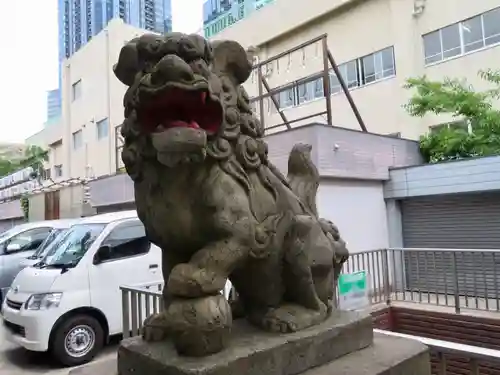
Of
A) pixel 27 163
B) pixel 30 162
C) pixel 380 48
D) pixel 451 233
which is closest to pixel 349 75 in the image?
pixel 380 48

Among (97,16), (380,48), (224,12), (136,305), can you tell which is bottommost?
(136,305)

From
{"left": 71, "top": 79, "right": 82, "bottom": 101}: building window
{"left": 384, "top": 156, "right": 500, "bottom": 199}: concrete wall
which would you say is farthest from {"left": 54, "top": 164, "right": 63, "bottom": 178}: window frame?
{"left": 384, "top": 156, "right": 500, "bottom": 199}: concrete wall

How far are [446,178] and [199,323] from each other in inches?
284

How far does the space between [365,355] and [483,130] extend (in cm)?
863

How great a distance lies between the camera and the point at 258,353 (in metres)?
1.77

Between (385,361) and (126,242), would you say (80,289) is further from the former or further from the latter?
(385,361)

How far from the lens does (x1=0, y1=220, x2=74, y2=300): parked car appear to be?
336 inches

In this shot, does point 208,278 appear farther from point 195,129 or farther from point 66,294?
point 66,294

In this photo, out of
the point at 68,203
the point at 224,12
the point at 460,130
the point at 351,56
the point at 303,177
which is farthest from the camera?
the point at 224,12

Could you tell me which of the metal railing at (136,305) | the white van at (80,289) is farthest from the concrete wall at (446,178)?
the metal railing at (136,305)

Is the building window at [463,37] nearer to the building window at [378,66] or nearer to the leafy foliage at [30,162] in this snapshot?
the building window at [378,66]

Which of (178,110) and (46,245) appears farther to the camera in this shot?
(46,245)

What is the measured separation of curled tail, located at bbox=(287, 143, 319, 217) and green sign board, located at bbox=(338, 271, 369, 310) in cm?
316

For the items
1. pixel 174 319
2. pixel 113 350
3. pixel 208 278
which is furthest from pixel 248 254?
pixel 113 350
